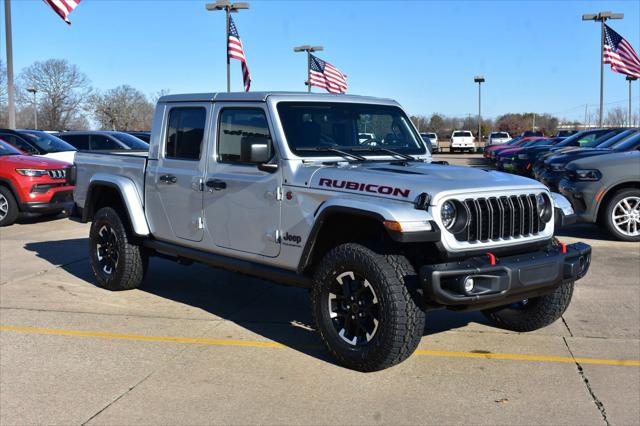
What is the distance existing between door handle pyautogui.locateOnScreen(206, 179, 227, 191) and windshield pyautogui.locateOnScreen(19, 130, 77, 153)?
357 inches

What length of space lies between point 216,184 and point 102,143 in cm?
1079

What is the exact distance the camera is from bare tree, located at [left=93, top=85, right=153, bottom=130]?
67625 millimetres

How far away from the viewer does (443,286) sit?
→ 13.3 feet

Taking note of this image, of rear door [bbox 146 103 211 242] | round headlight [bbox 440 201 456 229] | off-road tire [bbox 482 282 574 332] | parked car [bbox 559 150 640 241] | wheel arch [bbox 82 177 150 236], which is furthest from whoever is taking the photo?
parked car [bbox 559 150 640 241]

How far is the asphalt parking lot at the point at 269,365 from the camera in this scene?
393 centimetres

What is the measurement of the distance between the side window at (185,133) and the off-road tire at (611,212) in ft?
20.9

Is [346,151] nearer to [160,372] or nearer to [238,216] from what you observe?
[238,216]

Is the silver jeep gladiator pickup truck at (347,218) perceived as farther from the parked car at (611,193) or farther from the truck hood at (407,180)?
the parked car at (611,193)

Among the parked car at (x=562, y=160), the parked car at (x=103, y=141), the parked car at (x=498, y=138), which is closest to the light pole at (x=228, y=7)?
→ the parked car at (x=103, y=141)

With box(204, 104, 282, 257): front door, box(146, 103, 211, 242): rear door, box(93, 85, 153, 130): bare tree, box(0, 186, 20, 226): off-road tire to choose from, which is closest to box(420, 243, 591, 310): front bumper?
box(204, 104, 282, 257): front door

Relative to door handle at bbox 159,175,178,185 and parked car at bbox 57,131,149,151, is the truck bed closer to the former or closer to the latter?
door handle at bbox 159,175,178,185

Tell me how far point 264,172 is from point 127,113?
2652 inches

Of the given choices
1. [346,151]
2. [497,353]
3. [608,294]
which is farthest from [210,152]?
[608,294]

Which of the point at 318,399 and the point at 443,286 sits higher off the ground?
the point at 443,286
